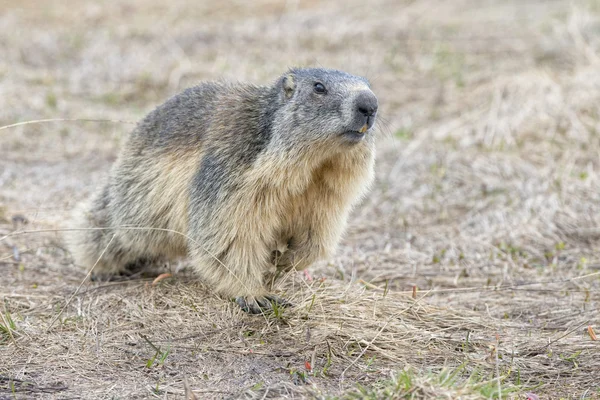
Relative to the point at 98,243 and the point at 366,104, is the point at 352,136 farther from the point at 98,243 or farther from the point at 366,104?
the point at 98,243

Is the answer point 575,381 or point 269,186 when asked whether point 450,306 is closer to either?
point 575,381

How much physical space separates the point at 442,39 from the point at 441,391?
12.5m

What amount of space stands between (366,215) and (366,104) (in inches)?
154

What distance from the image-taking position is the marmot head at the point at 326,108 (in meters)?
5.28

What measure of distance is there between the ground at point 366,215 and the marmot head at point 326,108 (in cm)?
129

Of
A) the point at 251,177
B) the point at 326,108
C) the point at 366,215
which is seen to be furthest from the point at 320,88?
the point at 366,215

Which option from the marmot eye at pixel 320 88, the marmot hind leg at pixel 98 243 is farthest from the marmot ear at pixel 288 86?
the marmot hind leg at pixel 98 243

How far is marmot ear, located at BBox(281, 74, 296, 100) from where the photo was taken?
5.76 meters

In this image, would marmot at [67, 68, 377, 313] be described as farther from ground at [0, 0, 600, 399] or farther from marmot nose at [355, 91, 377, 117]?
ground at [0, 0, 600, 399]

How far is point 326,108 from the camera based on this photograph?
17.9ft

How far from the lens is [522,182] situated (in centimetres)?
932

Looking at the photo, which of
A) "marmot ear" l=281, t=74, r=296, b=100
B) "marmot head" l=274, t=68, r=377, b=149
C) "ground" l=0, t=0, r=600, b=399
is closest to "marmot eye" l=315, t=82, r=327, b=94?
"marmot head" l=274, t=68, r=377, b=149

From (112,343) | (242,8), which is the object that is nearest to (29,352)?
(112,343)

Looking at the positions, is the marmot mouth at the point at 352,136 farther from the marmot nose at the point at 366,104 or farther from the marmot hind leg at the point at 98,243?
the marmot hind leg at the point at 98,243
